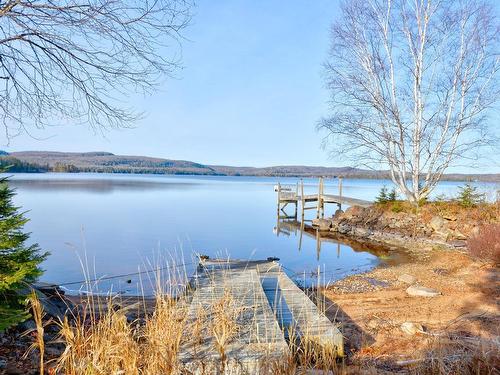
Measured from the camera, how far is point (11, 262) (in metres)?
3.86

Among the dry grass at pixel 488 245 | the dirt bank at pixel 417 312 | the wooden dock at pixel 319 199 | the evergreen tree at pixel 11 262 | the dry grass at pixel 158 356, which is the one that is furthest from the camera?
the wooden dock at pixel 319 199

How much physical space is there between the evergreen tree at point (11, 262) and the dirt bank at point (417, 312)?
375 cm

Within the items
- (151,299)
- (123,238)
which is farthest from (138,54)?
(123,238)

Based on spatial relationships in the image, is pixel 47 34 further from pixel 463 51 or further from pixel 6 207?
pixel 463 51

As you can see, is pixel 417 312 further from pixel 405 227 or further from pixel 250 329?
pixel 405 227

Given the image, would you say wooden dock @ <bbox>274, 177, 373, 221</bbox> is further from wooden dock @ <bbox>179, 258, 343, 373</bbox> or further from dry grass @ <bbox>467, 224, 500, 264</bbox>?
wooden dock @ <bbox>179, 258, 343, 373</bbox>

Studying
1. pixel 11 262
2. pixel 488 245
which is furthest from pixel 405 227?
pixel 11 262

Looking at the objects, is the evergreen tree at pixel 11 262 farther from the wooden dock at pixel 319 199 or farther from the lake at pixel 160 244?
the wooden dock at pixel 319 199

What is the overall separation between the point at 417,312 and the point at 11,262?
6158 mm

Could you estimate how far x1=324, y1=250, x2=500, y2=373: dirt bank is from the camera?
424cm

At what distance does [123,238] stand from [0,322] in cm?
1556

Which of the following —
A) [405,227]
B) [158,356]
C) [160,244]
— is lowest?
[160,244]

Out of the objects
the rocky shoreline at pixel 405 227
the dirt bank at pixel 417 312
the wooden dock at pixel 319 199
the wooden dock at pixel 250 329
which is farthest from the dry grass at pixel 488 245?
the wooden dock at pixel 319 199

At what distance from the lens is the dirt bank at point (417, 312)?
4238mm
